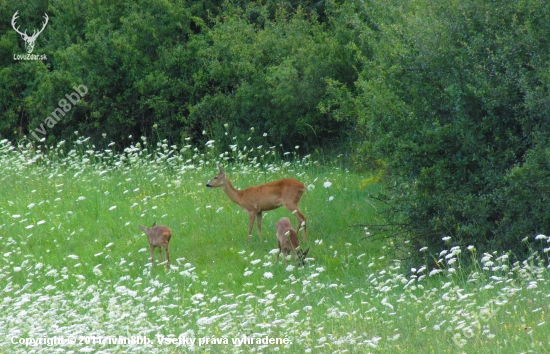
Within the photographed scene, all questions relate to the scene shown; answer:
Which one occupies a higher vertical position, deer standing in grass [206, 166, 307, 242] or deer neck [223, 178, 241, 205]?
deer neck [223, 178, 241, 205]

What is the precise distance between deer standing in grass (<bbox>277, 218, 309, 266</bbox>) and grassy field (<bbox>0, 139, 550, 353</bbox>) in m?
0.17

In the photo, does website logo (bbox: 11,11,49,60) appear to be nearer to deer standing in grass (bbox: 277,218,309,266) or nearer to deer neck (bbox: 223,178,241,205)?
deer neck (bbox: 223,178,241,205)

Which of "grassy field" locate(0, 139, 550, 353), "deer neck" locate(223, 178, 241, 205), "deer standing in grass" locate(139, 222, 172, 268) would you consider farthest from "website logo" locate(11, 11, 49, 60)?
"deer standing in grass" locate(139, 222, 172, 268)

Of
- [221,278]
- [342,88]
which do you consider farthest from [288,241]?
[342,88]

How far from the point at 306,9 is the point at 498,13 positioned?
40.8 feet

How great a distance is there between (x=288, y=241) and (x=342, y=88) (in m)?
6.83

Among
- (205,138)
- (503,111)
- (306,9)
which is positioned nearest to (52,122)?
(205,138)

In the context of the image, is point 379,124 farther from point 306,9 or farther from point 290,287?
point 306,9

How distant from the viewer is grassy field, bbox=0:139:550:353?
7758 millimetres

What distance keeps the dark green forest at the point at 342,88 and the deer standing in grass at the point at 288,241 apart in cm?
131

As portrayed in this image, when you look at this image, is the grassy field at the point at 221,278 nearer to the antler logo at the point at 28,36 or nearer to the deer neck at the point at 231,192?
the deer neck at the point at 231,192

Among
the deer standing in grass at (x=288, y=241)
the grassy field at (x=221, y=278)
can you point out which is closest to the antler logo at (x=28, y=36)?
the grassy field at (x=221, y=278)

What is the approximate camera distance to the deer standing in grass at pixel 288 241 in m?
11.3

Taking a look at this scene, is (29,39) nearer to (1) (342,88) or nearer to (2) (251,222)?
(1) (342,88)
